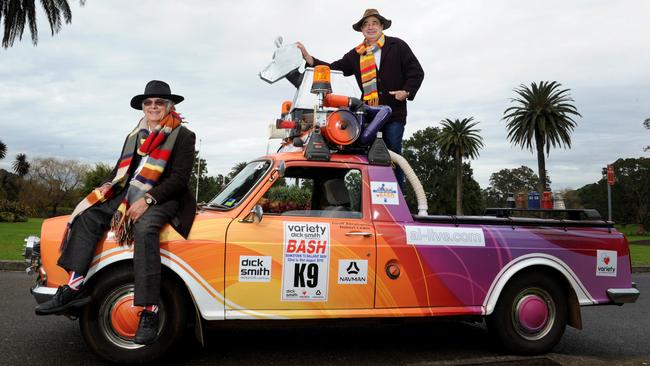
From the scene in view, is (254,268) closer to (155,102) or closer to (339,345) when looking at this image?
(339,345)

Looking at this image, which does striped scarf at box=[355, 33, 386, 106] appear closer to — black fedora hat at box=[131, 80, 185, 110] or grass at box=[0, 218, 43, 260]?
black fedora hat at box=[131, 80, 185, 110]

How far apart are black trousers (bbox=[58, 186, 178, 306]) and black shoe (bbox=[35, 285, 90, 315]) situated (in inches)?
6.1

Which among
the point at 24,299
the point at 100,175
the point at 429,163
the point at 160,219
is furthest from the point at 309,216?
the point at 429,163

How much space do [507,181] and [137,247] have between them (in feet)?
357

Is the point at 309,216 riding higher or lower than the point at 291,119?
lower

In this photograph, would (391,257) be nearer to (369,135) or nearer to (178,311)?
(369,135)

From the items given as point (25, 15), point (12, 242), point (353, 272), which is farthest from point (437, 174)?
point (353, 272)

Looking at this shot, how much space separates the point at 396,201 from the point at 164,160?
2.00 m

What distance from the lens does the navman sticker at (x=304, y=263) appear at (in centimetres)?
416

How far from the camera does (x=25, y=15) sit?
24656 mm

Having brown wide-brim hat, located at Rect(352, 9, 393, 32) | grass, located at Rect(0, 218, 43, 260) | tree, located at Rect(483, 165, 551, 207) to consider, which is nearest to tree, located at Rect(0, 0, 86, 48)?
grass, located at Rect(0, 218, 43, 260)

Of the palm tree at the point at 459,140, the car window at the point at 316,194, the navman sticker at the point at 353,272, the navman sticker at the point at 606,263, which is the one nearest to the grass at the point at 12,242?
the car window at the point at 316,194

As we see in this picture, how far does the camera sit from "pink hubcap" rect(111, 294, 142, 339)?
392cm

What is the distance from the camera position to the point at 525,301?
191 inches
